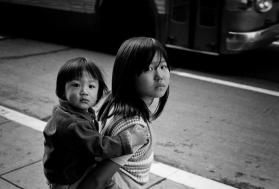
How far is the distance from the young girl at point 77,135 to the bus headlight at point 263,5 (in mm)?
4580

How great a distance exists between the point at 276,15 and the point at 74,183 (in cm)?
525

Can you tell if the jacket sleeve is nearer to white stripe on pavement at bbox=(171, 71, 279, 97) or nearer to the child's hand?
the child's hand

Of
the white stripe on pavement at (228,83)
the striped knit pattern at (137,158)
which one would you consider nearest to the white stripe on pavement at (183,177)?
the striped knit pattern at (137,158)

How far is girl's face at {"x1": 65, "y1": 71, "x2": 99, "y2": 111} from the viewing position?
2.00 metres

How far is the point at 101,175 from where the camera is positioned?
1801mm

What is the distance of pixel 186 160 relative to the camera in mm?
3873

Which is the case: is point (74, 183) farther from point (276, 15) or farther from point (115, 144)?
point (276, 15)

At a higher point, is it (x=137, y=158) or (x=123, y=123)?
(x=123, y=123)

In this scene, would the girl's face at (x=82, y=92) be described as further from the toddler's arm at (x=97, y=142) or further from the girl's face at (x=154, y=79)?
the girl's face at (x=154, y=79)

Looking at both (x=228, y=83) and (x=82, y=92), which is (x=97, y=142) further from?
(x=228, y=83)

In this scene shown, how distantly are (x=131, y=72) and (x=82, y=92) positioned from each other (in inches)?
11.0

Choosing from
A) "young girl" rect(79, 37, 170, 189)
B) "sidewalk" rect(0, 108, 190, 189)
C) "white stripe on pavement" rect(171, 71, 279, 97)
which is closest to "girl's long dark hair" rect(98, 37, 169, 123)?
"young girl" rect(79, 37, 170, 189)

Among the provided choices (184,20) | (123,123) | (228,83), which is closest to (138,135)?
(123,123)

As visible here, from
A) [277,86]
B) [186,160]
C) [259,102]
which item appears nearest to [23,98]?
[186,160]
